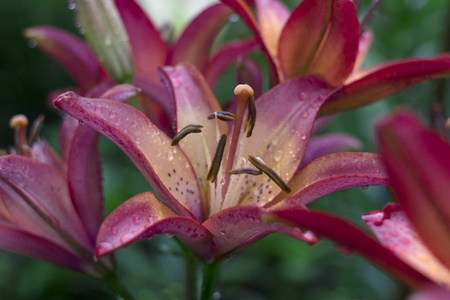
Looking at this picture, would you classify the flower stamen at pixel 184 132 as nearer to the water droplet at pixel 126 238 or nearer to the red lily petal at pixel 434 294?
the water droplet at pixel 126 238

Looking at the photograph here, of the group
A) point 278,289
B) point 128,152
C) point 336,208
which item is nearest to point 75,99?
point 128,152

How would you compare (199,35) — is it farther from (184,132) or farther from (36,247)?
(36,247)

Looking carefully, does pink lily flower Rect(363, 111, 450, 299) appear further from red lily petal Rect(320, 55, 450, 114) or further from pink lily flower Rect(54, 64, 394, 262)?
red lily petal Rect(320, 55, 450, 114)

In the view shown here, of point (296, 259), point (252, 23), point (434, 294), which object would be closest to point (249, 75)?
point (252, 23)

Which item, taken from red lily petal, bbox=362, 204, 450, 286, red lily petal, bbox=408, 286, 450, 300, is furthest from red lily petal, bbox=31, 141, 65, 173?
red lily petal, bbox=408, 286, 450, 300

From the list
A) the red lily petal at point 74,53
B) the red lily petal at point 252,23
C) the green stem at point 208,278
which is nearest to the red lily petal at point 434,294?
the green stem at point 208,278
